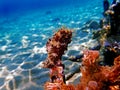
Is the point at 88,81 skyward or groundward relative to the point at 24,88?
skyward

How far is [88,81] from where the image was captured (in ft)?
12.1

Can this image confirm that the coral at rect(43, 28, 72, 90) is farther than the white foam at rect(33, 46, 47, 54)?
No

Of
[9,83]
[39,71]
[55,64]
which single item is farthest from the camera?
[39,71]

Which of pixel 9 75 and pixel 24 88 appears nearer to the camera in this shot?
pixel 24 88

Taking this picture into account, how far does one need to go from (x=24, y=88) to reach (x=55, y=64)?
224 cm

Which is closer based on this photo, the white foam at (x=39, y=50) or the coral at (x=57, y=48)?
the coral at (x=57, y=48)

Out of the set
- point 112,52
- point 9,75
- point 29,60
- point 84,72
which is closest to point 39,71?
point 9,75

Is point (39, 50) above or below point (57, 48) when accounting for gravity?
below

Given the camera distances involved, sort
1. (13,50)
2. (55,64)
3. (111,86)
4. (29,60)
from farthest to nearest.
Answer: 1. (13,50)
2. (29,60)
3. (55,64)
4. (111,86)

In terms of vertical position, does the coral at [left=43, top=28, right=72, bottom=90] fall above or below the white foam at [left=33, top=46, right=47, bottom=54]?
above

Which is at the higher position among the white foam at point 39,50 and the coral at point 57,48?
the coral at point 57,48

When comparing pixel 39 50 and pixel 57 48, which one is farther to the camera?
pixel 39 50

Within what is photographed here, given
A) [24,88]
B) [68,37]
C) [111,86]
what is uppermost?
[68,37]

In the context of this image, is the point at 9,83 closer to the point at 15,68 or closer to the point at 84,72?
the point at 15,68
